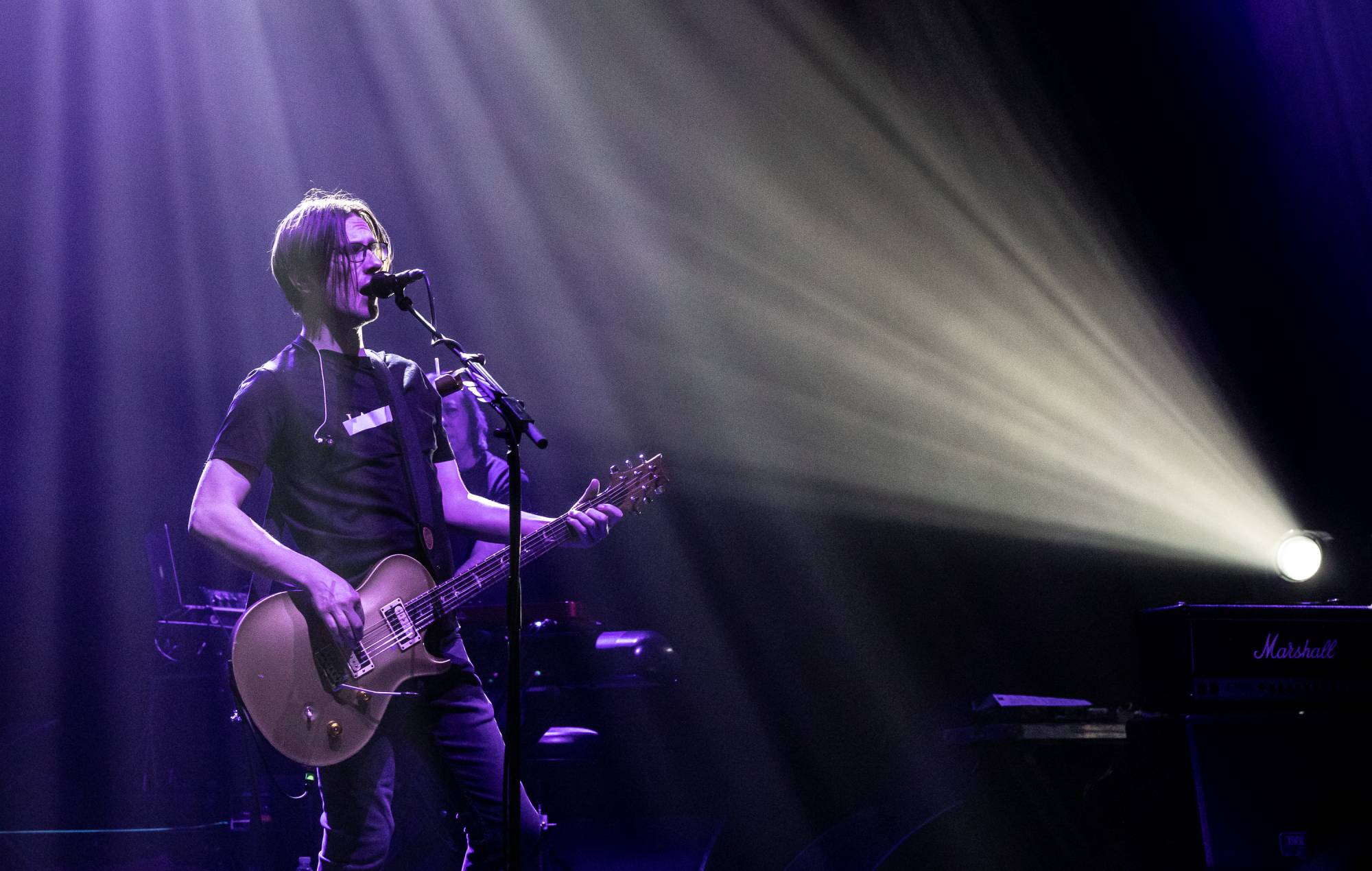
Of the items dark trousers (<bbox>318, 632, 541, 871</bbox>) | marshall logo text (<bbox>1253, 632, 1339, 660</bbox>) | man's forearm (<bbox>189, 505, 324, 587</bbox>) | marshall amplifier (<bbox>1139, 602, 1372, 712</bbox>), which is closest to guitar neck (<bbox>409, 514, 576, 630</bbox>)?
dark trousers (<bbox>318, 632, 541, 871</bbox>)

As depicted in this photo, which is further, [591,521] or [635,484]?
[635,484]

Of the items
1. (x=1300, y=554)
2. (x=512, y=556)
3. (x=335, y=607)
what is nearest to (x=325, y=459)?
(x=335, y=607)

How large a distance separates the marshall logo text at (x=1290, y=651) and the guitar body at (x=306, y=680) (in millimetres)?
2268

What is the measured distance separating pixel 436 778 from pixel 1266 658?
2281 millimetres

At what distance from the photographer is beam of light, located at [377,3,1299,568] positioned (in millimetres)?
4473

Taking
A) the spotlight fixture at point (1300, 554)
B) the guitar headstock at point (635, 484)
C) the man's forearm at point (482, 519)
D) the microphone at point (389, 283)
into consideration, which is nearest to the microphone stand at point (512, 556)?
the microphone at point (389, 283)

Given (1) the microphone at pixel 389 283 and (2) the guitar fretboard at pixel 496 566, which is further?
(2) the guitar fretboard at pixel 496 566

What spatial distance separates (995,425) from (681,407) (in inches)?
65.7

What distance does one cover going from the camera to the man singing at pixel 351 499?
7.63 ft

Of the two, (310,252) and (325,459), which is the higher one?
(310,252)

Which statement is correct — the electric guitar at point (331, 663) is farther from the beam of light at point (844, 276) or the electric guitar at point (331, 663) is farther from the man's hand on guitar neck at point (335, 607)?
the beam of light at point (844, 276)

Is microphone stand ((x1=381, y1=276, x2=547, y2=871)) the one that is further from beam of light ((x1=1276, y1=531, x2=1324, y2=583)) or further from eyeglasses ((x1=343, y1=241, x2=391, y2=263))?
beam of light ((x1=1276, y1=531, x2=1324, y2=583))

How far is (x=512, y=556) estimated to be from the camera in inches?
85.1

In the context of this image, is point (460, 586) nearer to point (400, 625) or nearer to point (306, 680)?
point (400, 625)
